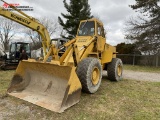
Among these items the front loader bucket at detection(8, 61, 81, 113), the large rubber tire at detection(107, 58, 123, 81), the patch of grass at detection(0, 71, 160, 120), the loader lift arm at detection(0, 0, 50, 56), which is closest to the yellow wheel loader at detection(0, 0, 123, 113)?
the front loader bucket at detection(8, 61, 81, 113)

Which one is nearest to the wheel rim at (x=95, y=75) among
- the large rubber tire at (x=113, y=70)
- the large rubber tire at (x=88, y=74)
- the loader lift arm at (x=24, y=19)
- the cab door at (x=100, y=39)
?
the large rubber tire at (x=88, y=74)

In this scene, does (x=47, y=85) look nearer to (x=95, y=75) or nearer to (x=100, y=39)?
(x=95, y=75)

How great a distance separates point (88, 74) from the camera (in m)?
4.69

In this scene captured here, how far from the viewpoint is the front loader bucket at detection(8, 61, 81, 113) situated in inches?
153

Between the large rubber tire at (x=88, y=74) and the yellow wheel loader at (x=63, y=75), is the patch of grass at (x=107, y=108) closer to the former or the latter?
the yellow wheel loader at (x=63, y=75)

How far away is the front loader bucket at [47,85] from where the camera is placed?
3.88m

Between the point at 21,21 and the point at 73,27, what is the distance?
16730 mm

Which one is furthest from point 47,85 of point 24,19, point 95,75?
point 24,19

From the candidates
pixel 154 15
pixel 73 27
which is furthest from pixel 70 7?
pixel 154 15

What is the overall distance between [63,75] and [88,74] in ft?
2.32

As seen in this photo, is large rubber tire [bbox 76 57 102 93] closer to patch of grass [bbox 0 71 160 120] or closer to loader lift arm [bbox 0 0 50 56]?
patch of grass [bbox 0 71 160 120]

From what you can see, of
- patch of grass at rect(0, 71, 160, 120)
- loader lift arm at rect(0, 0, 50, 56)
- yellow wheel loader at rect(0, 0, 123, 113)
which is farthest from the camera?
loader lift arm at rect(0, 0, 50, 56)

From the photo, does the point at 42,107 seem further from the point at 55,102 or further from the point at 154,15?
the point at 154,15

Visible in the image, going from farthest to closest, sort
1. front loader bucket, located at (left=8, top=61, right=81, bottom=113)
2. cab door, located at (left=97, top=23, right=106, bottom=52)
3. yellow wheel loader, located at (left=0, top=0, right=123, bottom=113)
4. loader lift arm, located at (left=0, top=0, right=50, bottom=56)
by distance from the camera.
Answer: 1. loader lift arm, located at (left=0, top=0, right=50, bottom=56)
2. cab door, located at (left=97, top=23, right=106, bottom=52)
3. yellow wheel loader, located at (left=0, top=0, right=123, bottom=113)
4. front loader bucket, located at (left=8, top=61, right=81, bottom=113)
